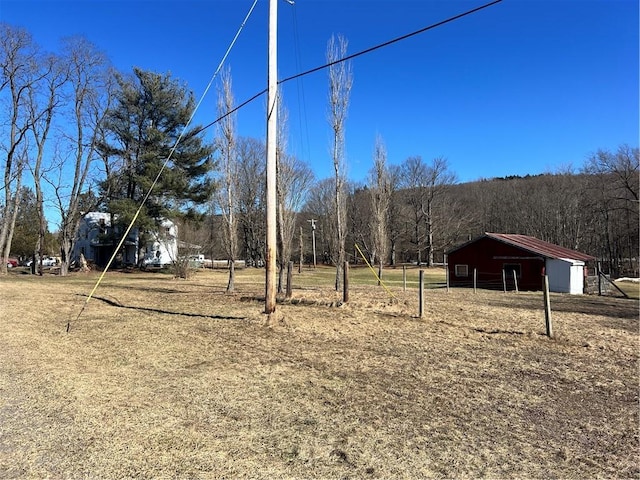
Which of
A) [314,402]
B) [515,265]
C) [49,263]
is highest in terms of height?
[515,265]

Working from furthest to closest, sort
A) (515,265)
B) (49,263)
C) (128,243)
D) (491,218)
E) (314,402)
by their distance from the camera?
(491,218)
(49,263)
(128,243)
(515,265)
(314,402)

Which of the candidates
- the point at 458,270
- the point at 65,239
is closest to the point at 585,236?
the point at 458,270

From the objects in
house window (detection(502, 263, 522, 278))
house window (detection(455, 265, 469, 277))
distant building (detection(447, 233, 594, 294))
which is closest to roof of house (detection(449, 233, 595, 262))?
distant building (detection(447, 233, 594, 294))

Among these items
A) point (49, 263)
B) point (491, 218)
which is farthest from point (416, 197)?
point (49, 263)

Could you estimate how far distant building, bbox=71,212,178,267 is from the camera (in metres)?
38.3

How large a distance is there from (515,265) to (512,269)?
344 millimetres

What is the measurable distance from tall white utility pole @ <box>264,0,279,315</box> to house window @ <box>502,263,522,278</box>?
2485cm

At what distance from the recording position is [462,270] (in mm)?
34031

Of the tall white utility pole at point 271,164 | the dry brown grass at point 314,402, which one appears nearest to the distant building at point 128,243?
the tall white utility pole at point 271,164

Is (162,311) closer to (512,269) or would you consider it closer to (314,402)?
(314,402)

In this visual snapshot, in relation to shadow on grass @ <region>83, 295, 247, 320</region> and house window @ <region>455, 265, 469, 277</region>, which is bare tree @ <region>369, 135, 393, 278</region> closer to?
house window @ <region>455, 265, 469, 277</region>

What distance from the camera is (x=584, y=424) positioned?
13.6ft

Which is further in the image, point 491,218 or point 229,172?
point 491,218

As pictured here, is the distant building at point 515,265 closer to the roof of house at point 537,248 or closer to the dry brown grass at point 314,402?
the roof of house at point 537,248
